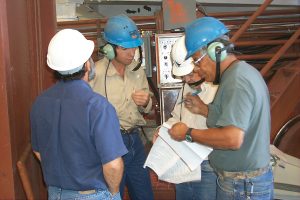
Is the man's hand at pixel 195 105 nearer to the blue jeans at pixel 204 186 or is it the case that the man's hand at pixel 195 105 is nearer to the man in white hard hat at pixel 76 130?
the blue jeans at pixel 204 186

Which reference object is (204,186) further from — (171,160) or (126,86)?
(126,86)

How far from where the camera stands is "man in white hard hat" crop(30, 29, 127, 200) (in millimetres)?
1663

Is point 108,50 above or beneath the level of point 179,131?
above

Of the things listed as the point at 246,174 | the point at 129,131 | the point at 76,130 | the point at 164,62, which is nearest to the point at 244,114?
the point at 246,174

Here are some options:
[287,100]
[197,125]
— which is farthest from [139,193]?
[287,100]

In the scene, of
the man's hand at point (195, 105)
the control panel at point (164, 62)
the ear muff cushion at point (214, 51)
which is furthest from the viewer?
the control panel at point (164, 62)

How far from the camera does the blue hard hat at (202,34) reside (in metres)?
1.85

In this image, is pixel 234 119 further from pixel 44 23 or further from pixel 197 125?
pixel 44 23

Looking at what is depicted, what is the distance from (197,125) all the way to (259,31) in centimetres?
315

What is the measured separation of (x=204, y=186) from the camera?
2340mm

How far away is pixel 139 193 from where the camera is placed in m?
2.88

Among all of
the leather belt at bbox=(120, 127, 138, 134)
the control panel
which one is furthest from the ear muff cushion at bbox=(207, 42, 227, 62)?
the control panel

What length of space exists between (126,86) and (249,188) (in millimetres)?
1296

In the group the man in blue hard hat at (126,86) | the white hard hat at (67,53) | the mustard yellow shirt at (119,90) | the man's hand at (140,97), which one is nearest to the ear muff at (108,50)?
the man in blue hard hat at (126,86)
